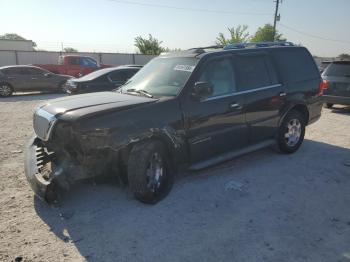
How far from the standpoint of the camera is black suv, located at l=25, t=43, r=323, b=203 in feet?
13.3

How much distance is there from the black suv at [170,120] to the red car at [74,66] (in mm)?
16316

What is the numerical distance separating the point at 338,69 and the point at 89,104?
914 centimetres

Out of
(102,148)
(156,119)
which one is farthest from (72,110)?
(156,119)

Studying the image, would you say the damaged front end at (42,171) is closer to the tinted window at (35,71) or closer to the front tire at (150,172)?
the front tire at (150,172)

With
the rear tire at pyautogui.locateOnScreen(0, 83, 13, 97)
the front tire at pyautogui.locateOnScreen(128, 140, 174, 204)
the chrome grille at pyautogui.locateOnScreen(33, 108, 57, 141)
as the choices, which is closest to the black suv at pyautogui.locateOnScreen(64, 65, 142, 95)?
the chrome grille at pyautogui.locateOnScreen(33, 108, 57, 141)


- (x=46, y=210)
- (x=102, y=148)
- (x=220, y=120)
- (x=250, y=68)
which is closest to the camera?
(x=102, y=148)

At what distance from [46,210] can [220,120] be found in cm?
257

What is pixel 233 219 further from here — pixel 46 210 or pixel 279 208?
pixel 46 210

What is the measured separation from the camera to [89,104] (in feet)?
14.4

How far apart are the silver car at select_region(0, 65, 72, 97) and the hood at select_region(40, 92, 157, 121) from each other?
13.4 metres

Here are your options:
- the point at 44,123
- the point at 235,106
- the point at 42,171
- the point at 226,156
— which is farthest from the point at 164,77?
the point at 42,171

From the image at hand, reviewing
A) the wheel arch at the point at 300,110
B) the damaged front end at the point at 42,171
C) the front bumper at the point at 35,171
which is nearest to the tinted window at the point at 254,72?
the wheel arch at the point at 300,110

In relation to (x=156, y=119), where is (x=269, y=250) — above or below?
below

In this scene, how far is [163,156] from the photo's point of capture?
14.8 feet
